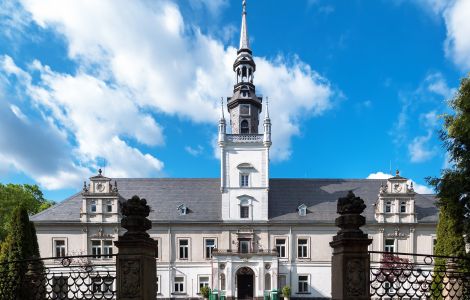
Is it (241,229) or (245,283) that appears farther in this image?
(241,229)

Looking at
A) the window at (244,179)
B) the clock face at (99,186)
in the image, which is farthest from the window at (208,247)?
the clock face at (99,186)

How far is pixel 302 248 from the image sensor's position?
92.2 feet

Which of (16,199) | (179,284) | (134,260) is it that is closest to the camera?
(134,260)

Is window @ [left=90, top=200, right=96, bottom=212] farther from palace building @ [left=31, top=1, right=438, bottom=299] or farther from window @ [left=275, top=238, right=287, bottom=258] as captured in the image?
window @ [left=275, top=238, right=287, bottom=258]

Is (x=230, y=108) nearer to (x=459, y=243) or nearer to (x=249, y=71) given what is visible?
(x=249, y=71)

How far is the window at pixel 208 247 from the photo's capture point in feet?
92.0

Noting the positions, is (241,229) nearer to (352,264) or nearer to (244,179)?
(244,179)

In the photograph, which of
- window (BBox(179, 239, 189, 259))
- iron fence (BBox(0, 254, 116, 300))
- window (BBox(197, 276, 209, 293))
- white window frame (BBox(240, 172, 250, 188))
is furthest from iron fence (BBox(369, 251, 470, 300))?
window (BBox(179, 239, 189, 259))

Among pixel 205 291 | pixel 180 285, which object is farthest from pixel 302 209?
pixel 180 285

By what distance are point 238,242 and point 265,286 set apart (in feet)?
12.9

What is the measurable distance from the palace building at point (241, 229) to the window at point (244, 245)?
8 centimetres

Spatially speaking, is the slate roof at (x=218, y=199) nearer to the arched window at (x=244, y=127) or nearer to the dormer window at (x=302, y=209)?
the dormer window at (x=302, y=209)

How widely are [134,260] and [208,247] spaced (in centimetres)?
2253

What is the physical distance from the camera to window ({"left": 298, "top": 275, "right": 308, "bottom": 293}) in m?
27.5
